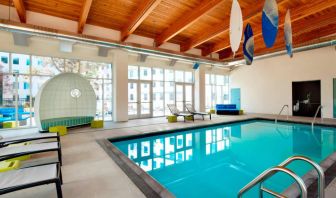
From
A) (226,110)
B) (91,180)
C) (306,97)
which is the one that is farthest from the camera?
(226,110)

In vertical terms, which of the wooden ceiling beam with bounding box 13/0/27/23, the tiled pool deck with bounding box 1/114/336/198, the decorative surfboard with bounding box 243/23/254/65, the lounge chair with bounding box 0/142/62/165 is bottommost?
the tiled pool deck with bounding box 1/114/336/198

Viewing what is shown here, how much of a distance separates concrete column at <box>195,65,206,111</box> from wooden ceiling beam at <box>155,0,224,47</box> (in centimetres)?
408

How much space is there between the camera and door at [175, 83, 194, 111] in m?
10.7

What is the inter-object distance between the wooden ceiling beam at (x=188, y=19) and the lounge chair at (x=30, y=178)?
492cm

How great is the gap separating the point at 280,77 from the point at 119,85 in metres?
9.31

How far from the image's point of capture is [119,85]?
7.72 meters

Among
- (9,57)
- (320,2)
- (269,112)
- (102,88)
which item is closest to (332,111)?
(269,112)

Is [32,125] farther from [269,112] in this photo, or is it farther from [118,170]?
[269,112]

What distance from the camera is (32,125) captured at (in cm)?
671

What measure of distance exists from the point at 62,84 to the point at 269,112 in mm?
11275

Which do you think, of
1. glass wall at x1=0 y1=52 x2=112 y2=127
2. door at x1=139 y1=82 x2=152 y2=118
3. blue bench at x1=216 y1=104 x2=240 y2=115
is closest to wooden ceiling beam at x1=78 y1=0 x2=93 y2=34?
glass wall at x1=0 y1=52 x2=112 y2=127

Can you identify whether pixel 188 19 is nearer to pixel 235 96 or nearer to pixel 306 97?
pixel 306 97

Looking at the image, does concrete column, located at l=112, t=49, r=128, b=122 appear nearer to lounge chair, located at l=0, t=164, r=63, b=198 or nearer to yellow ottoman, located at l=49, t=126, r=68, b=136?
yellow ottoman, located at l=49, t=126, r=68, b=136

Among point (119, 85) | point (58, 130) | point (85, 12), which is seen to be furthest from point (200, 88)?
point (58, 130)
